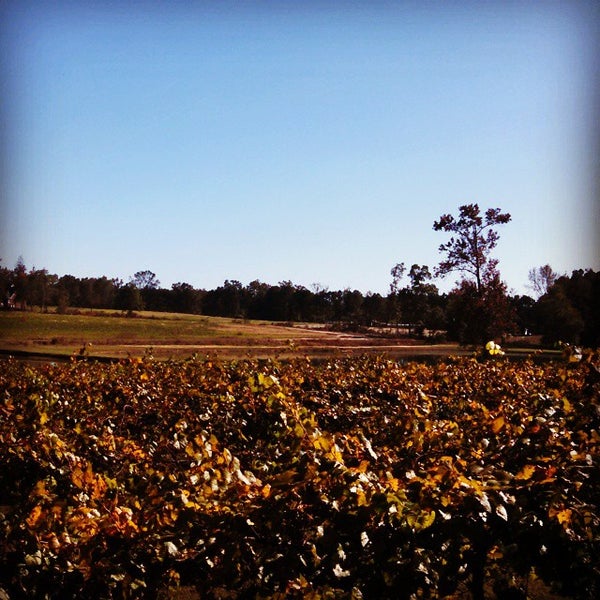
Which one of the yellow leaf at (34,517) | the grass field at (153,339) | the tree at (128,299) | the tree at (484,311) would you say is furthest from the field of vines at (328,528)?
the tree at (128,299)

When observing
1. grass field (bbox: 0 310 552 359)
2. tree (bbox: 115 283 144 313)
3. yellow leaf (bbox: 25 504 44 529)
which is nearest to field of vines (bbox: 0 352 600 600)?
yellow leaf (bbox: 25 504 44 529)

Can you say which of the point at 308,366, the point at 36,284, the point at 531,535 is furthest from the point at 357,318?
the point at 531,535

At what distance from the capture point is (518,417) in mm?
3688

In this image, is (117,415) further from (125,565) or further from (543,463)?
(543,463)

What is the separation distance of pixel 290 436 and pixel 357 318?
102 metres

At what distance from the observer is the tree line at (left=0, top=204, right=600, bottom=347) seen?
27.3 meters

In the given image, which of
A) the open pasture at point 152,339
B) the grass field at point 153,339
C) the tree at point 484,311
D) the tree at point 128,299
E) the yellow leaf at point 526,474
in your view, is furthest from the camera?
the tree at point 128,299

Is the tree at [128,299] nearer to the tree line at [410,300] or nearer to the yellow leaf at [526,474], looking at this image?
the tree line at [410,300]

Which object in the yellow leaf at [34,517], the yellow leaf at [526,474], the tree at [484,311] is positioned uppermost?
the tree at [484,311]

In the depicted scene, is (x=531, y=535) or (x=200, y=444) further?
(x=200, y=444)

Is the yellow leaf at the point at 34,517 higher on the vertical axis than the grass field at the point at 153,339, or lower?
higher

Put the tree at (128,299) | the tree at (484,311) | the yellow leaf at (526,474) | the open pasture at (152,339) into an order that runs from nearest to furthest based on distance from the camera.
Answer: the yellow leaf at (526,474) → the tree at (484,311) → the open pasture at (152,339) → the tree at (128,299)

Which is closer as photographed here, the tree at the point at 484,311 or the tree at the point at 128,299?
the tree at the point at 484,311

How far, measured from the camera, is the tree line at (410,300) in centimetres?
2731
